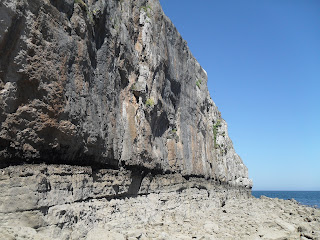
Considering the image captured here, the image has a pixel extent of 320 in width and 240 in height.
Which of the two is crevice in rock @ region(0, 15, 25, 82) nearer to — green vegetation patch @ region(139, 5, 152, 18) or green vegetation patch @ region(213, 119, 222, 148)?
green vegetation patch @ region(139, 5, 152, 18)

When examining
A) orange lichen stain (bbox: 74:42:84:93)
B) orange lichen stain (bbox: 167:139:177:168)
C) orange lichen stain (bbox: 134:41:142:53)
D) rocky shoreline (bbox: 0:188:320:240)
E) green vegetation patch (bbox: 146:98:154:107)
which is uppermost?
orange lichen stain (bbox: 134:41:142:53)

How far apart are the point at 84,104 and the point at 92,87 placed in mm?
765

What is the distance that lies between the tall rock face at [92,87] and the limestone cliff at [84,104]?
0.08 feet

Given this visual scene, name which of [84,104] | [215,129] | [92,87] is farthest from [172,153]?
[215,129]

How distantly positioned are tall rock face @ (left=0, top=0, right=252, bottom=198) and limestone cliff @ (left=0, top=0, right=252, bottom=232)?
25 mm

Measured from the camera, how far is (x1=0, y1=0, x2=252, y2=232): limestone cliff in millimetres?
6172

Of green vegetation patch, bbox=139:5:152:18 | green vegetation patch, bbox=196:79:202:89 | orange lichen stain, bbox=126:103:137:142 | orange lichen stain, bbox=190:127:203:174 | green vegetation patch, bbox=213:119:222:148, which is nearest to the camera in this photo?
orange lichen stain, bbox=126:103:137:142

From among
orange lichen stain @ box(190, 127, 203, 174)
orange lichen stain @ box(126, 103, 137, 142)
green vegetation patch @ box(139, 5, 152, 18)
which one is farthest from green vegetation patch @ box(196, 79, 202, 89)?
orange lichen stain @ box(126, 103, 137, 142)

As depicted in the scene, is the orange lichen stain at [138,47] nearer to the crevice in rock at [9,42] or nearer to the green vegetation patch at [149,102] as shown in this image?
the green vegetation patch at [149,102]

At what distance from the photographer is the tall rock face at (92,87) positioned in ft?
20.5

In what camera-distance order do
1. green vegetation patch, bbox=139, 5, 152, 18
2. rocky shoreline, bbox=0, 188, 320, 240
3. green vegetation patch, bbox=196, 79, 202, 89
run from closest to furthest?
rocky shoreline, bbox=0, 188, 320, 240 → green vegetation patch, bbox=139, 5, 152, 18 → green vegetation patch, bbox=196, 79, 202, 89

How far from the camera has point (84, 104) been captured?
26.4ft

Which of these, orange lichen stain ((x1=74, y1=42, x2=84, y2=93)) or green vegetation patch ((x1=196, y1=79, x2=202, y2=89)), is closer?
orange lichen stain ((x1=74, y1=42, x2=84, y2=93))

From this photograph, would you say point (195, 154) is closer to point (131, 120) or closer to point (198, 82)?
point (198, 82)
